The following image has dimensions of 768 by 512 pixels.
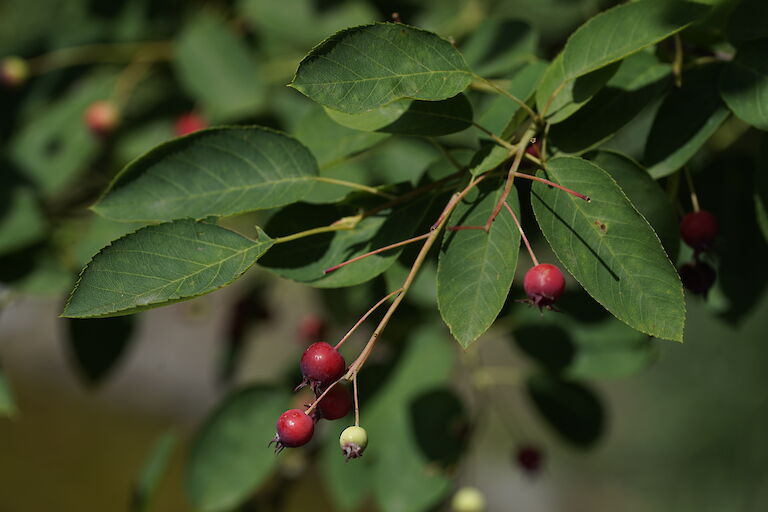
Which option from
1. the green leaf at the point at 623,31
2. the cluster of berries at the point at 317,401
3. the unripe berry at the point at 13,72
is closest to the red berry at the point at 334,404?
the cluster of berries at the point at 317,401

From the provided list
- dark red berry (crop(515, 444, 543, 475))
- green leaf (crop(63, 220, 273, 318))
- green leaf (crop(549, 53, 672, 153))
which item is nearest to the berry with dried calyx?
green leaf (crop(63, 220, 273, 318))

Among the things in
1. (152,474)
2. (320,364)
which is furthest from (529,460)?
(320,364)

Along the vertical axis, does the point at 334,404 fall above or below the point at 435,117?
below

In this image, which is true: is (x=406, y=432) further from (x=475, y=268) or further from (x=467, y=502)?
(x=475, y=268)

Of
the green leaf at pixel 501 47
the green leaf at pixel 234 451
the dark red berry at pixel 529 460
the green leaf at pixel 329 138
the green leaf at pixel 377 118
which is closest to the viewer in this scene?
the green leaf at pixel 377 118

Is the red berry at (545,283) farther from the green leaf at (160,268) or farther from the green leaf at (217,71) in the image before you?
the green leaf at (217,71)
